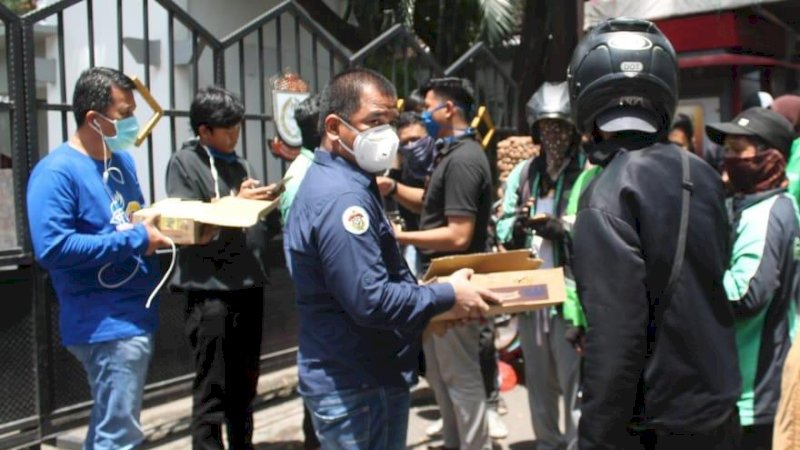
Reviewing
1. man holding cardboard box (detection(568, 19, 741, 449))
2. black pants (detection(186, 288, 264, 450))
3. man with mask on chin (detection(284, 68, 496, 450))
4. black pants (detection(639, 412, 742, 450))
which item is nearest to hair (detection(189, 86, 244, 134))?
black pants (detection(186, 288, 264, 450))

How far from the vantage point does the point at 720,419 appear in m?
2.22

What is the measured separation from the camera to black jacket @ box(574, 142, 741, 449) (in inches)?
83.9

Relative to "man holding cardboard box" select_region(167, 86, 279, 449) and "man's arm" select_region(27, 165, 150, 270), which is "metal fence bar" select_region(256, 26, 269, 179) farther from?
"man's arm" select_region(27, 165, 150, 270)

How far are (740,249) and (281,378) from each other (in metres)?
3.53

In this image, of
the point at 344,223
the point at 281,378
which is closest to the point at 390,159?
the point at 344,223

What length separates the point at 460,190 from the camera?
162 inches

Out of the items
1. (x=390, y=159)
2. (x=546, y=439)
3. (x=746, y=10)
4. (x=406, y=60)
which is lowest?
(x=546, y=439)

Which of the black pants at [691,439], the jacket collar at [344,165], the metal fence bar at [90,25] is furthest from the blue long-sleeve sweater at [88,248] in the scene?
the black pants at [691,439]

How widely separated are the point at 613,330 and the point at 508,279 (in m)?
0.75

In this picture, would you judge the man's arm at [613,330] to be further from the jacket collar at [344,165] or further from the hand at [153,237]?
the hand at [153,237]

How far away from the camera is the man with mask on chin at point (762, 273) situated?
9.30ft

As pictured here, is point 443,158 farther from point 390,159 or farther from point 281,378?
point 281,378

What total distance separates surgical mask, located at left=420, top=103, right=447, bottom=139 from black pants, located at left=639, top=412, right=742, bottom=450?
2600 millimetres

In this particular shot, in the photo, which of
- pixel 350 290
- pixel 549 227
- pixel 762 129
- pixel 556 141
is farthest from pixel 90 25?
pixel 762 129
